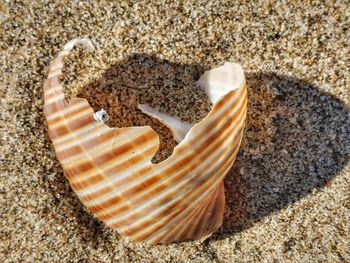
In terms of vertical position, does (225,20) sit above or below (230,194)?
above

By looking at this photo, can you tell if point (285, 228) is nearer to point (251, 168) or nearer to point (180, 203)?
point (251, 168)

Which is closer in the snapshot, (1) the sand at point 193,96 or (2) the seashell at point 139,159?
(2) the seashell at point 139,159

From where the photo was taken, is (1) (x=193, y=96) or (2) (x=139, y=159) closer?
(2) (x=139, y=159)

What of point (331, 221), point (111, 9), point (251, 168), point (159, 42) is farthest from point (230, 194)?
point (111, 9)

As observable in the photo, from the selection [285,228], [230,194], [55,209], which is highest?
[55,209]
